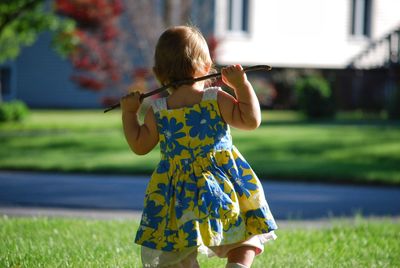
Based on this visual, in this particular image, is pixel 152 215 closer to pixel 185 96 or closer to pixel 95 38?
pixel 185 96

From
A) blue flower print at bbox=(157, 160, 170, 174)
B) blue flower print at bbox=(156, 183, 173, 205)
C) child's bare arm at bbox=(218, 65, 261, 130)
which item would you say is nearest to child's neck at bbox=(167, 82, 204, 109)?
child's bare arm at bbox=(218, 65, 261, 130)

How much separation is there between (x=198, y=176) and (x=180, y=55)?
0.61 metres

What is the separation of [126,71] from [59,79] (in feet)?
31.4

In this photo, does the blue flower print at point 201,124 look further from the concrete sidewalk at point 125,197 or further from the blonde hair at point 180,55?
the concrete sidewalk at point 125,197

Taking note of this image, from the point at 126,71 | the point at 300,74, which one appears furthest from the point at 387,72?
the point at 126,71

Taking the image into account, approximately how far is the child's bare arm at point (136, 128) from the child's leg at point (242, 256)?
0.69 metres

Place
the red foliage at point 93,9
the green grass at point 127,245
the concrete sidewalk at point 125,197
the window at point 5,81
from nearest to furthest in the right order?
1. the green grass at point 127,245
2. the concrete sidewalk at point 125,197
3. the red foliage at point 93,9
4. the window at point 5,81

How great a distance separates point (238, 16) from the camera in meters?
27.2

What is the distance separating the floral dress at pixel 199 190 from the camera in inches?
150

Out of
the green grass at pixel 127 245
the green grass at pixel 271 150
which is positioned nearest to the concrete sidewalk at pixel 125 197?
the green grass at pixel 271 150

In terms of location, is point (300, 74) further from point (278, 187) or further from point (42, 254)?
point (42, 254)

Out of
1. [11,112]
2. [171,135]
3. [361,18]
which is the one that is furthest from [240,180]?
[361,18]

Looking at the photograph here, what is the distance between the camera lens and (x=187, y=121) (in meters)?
3.97

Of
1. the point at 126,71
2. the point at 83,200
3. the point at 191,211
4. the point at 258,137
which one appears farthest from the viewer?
the point at 126,71
